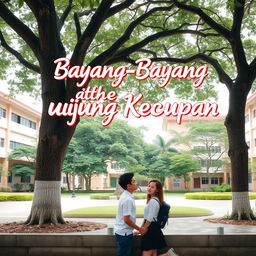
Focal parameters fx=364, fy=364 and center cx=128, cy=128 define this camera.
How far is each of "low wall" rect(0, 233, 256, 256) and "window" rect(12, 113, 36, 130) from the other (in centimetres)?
3818

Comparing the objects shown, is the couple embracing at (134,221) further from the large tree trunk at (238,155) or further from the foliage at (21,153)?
the foliage at (21,153)

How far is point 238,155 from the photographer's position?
36.3 ft

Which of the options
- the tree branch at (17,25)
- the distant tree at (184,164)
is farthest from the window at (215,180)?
the tree branch at (17,25)

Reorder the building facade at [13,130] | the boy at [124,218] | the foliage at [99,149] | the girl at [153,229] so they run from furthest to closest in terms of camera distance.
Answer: the foliage at [99,149] → the building facade at [13,130] → the girl at [153,229] → the boy at [124,218]

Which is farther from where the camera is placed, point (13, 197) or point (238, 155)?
point (13, 197)

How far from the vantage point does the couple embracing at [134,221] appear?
5.53m

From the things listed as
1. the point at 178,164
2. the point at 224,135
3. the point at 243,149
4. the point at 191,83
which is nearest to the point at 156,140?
the point at 178,164

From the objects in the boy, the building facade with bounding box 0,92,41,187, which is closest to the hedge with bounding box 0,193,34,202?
the building facade with bounding box 0,92,41,187

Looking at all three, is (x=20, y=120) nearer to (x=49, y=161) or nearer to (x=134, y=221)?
(x=49, y=161)

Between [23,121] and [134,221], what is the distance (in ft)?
142

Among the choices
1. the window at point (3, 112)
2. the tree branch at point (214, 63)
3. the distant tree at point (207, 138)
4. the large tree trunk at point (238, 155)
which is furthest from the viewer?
the distant tree at point (207, 138)

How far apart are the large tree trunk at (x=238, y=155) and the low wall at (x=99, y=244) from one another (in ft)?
11.9

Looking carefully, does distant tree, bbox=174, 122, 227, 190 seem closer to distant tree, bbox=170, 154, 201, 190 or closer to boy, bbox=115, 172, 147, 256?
distant tree, bbox=170, 154, 201, 190

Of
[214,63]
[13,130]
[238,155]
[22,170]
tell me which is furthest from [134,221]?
[13,130]
